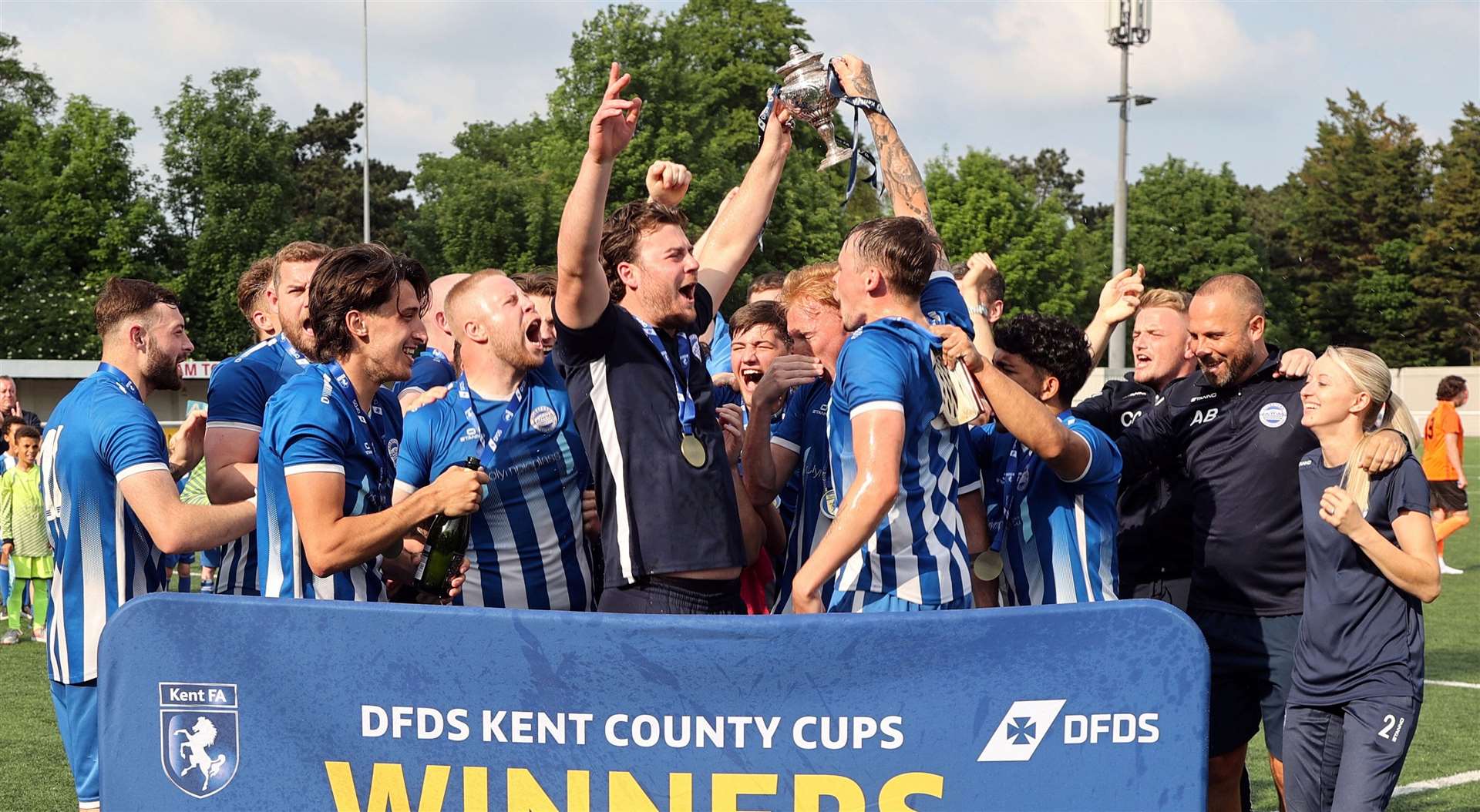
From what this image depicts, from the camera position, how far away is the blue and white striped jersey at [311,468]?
368 cm

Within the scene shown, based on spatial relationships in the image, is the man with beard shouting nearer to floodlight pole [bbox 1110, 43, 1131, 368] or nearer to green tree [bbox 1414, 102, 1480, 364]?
floodlight pole [bbox 1110, 43, 1131, 368]

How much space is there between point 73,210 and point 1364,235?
58.8 m

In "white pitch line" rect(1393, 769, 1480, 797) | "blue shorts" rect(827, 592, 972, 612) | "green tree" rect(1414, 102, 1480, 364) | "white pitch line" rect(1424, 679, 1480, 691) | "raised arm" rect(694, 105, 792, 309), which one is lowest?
"white pitch line" rect(1424, 679, 1480, 691)

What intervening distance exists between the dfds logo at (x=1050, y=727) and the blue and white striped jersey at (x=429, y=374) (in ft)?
11.2

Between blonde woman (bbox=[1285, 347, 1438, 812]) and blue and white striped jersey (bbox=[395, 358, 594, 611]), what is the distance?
257cm

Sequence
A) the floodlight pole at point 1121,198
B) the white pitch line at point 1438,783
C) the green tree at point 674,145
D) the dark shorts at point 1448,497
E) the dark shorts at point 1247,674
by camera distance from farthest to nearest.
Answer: the green tree at point 674,145 < the floodlight pole at point 1121,198 < the dark shorts at point 1448,497 < the white pitch line at point 1438,783 < the dark shorts at point 1247,674

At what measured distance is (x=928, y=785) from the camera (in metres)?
3.14

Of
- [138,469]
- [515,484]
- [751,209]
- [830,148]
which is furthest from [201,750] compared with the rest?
[830,148]

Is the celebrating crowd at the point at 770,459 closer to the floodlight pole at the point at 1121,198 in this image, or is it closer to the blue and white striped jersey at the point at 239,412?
the blue and white striped jersey at the point at 239,412

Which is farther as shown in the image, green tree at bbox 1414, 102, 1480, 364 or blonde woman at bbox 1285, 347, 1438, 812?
green tree at bbox 1414, 102, 1480, 364

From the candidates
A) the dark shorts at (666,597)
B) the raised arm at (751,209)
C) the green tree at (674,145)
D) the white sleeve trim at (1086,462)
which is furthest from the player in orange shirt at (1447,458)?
the green tree at (674,145)

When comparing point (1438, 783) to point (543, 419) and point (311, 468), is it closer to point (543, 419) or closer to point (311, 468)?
point (543, 419)

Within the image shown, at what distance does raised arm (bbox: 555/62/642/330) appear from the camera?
3561 millimetres

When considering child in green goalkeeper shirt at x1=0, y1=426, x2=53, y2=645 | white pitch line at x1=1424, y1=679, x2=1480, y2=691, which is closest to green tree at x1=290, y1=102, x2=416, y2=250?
child in green goalkeeper shirt at x1=0, y1=426, x2=53, y2=645
